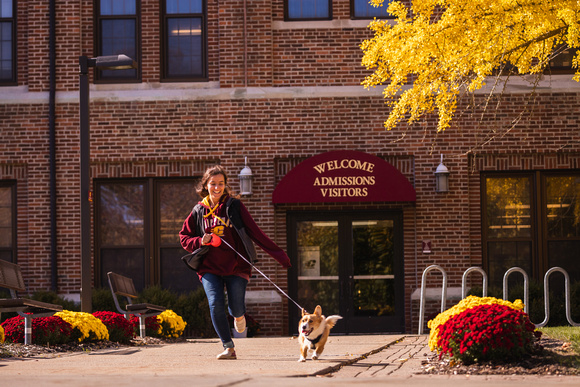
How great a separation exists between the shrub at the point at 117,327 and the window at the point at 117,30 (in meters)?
6.49

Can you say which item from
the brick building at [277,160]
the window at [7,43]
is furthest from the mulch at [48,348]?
the window at [7,43]

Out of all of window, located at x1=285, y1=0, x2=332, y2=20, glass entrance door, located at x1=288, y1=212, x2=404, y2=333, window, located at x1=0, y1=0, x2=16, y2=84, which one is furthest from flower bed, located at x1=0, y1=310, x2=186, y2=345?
window, located at x1=285, y1=0, x2=332, y2=20

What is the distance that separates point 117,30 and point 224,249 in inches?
385

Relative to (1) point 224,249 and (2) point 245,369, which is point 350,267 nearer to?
(1) point 224,249

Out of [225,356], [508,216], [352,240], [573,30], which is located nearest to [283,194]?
[352,240]

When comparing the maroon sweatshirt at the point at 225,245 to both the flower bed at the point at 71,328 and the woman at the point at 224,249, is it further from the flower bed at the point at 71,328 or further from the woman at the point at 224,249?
the flower bed at the point at 71,328

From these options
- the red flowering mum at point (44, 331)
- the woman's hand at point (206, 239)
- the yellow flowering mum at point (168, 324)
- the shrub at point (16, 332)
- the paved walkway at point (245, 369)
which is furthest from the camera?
the yellow flowering mum at point (168, 324)

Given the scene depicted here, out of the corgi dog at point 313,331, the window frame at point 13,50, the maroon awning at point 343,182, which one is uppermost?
the window frame at point 13,50

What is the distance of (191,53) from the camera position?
17312 millimetres

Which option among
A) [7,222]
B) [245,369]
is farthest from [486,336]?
[7,222]

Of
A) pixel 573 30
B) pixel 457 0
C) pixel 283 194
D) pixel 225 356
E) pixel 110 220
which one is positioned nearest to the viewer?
pixel 225 356

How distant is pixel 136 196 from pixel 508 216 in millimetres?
7052

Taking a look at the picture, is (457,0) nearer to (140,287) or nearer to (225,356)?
(225,356)

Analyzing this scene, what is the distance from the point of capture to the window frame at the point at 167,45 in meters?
17.1
